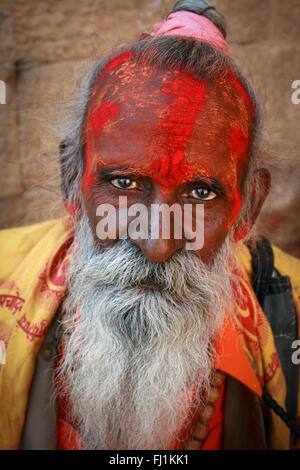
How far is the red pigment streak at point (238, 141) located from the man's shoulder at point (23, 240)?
65 centimetres

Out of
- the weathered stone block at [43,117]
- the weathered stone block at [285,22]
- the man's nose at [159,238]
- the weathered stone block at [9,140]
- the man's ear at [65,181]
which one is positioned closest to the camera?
the man's nose at [159,238]

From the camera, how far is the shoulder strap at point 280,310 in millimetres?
1395

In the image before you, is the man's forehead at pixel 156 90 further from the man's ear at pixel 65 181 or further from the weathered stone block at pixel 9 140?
the weathered stone block at pixel 9 140

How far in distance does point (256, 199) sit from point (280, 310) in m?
0.39

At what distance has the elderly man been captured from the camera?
1.04 meters

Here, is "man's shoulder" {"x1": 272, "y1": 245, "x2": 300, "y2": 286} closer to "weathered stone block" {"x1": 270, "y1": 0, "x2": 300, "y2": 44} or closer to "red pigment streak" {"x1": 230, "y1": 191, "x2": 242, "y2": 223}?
"red pigment streak" {"x1": 230, "y1": 191, "x2": 242, "y2": 223}

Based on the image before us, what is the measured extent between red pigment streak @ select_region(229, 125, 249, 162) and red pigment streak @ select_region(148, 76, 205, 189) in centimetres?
12

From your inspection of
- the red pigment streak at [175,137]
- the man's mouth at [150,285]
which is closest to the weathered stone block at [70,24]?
the red pigment streak at [175,137]

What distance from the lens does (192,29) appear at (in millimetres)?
1180

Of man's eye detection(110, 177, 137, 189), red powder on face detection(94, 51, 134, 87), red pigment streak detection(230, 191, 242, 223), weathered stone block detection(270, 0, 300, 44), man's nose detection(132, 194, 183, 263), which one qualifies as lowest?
man's nose detection(132, 194, 183, 263)

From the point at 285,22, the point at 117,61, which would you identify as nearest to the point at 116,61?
the point at 117,61

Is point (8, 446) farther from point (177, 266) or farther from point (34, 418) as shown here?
point (177, 266)

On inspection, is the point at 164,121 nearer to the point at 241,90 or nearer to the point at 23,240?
the point at 241,90

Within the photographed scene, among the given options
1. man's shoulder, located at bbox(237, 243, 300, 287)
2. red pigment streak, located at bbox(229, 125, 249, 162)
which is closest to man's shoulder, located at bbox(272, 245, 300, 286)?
man's shoulder, located at bbox(237, 243, 300, 287)
